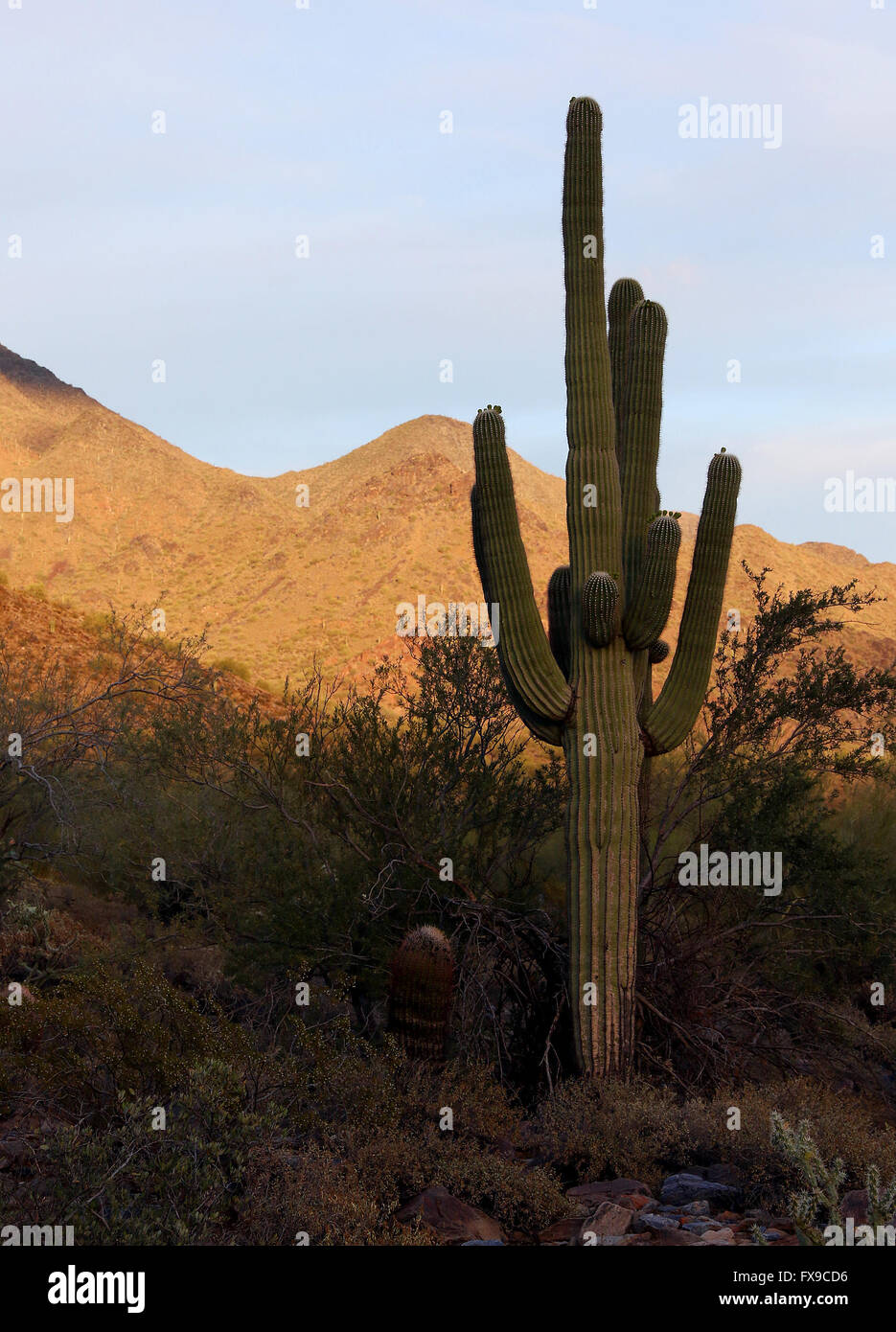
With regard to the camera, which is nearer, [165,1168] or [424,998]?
[165,1168]

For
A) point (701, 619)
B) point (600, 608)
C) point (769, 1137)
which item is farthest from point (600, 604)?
point (769, 1137)

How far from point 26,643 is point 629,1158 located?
Result: 2392cm

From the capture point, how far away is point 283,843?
424 inches

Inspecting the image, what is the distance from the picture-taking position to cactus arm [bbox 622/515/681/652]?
8.48m

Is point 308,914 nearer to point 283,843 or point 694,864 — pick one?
point 283,843

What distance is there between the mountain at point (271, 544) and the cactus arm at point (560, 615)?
111 ft

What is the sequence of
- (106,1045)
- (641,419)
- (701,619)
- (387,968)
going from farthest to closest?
1. (387,968)
2. (641,419)
3. (701,619)
4. (106,1045)

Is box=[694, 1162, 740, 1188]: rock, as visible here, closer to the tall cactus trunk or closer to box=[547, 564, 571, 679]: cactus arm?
the tall cactus trunk

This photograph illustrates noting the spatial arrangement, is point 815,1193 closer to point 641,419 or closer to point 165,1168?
point 165,1168

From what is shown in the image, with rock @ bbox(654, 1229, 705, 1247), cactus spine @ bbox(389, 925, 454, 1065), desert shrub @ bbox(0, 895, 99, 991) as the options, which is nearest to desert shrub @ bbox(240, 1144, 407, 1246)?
rock @ bbox(654, 1229, 705, 1247)

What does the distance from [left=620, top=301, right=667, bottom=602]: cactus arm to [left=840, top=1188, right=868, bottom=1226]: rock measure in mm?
4867

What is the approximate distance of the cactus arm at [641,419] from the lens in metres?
9.35

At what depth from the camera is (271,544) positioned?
59062 mm

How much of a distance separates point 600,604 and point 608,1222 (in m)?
4.13
